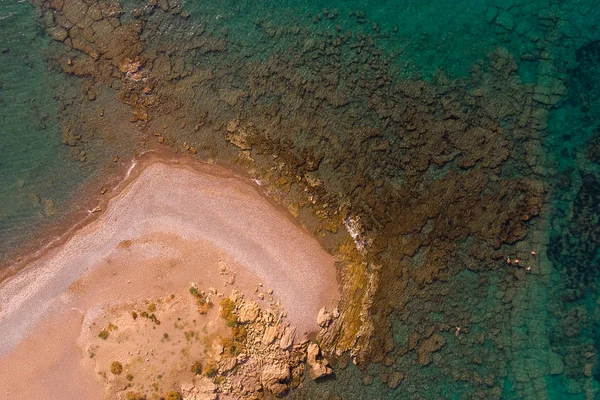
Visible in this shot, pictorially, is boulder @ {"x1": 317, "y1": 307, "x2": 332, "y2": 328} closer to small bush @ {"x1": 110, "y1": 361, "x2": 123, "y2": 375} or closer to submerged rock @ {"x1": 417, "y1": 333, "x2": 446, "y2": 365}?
submerged rock @ {"x1": 417, "y1": 333, "x2": 446, "y2": 365}

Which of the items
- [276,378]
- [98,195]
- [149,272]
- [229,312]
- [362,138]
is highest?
[98,195]

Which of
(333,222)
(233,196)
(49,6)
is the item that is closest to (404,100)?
(333,222)

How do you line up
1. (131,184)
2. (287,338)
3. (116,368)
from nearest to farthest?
(116,368) < (287,338) < (131,184)

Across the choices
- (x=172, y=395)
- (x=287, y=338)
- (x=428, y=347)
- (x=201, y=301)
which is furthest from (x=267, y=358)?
(x=428, y=347)

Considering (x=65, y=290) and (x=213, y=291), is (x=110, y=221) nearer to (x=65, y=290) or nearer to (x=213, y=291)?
(x=65, y=290)

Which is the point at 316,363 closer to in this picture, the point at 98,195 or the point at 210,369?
the point at 210,369

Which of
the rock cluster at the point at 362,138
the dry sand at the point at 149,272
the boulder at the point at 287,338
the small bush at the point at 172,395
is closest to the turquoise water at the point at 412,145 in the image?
the rock cluster at the point at 362,138
